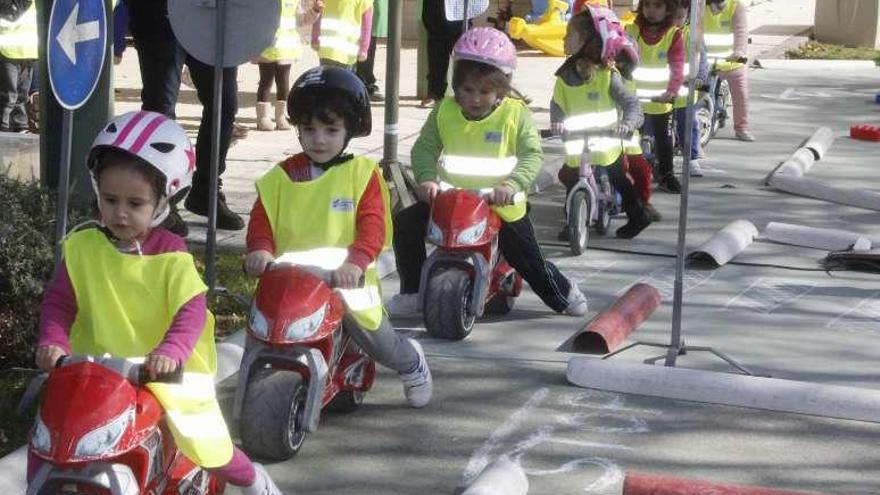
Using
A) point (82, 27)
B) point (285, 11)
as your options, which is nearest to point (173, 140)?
point (82, 27)

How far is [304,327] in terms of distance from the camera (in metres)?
6.47

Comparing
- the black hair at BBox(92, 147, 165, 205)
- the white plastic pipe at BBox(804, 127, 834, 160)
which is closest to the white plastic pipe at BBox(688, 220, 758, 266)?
the white plastic pipe at BBox(804, 127, 834, 160)

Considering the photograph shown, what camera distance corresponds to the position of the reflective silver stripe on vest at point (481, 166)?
8.66 metres

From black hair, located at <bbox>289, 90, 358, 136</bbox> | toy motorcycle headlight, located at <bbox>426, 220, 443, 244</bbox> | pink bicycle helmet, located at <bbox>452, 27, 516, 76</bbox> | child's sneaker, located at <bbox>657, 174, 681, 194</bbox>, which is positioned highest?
pink bicycle helmet, located at <bbox>452, 27, 516, 76</bbox>

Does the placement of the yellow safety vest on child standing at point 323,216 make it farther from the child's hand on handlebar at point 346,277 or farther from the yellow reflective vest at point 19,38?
the yellow reflective vest at point 19,38

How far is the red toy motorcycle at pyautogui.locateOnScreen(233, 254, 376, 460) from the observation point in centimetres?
639

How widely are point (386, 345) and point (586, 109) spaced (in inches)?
165

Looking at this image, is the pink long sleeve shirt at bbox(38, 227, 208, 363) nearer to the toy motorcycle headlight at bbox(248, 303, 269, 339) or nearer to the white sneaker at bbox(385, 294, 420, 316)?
the toy motorcycle headlight at bbox(248, 303, 269, 339)

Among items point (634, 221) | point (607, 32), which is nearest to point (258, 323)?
point (607, 32)

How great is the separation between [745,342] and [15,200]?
11.6ft

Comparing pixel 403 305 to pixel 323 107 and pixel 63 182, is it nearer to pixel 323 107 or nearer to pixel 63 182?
pixel 323 107

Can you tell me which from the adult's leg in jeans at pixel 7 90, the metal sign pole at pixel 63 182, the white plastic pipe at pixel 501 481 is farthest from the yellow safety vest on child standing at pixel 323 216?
the adult's leg in jeans at pixel 7 90

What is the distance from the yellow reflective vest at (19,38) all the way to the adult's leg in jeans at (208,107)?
2.73m

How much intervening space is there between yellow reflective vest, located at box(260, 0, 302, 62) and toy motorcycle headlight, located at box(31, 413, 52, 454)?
9.19m
